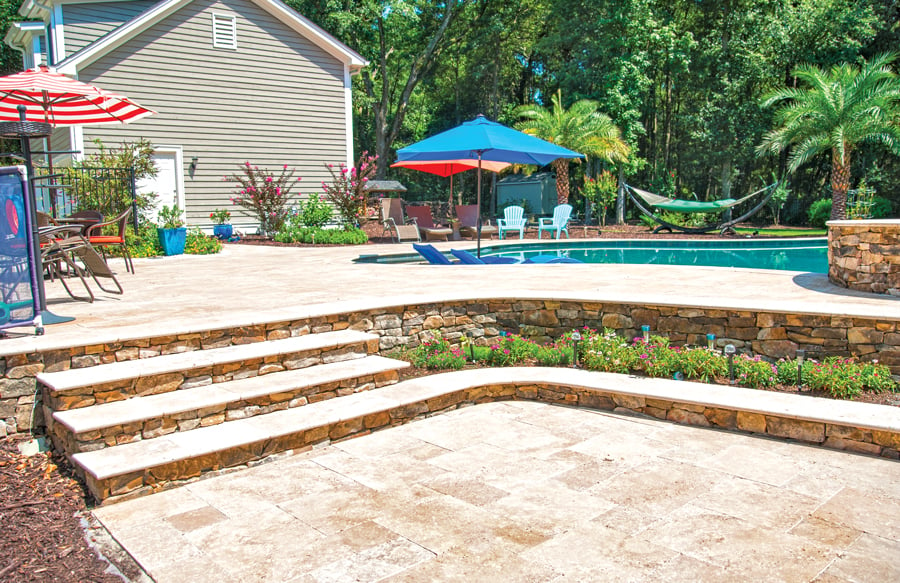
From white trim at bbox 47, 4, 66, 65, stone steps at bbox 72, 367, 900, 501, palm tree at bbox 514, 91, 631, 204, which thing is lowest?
stone steps at bbox 72, 367, 900, 501

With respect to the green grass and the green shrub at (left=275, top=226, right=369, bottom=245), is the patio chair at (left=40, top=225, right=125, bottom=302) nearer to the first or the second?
the green shrub at (left=275, top=226, right=369, bottom=245)

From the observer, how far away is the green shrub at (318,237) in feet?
45.6

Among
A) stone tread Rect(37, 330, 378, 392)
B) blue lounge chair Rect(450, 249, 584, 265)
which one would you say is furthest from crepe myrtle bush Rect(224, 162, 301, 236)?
stone tread Rect(37, 330, 378, 392)

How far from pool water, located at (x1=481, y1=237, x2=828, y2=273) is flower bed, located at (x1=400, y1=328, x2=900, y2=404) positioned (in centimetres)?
715

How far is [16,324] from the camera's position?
4.16 m

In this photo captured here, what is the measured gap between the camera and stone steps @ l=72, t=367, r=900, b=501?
3.30 metres

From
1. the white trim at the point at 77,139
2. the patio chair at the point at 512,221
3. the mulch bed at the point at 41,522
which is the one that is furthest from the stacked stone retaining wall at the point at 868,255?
the white trim at the point at 77,139

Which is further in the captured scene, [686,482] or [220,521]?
[686,482]

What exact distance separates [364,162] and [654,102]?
1428cm

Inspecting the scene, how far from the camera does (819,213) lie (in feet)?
66.0

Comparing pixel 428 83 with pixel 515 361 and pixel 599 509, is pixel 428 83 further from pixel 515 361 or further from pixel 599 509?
pixel 599 509

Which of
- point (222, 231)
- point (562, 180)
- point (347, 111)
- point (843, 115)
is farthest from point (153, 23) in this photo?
point (843, 115)

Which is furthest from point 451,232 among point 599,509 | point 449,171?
point 599,509

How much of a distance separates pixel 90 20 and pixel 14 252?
1253cm
